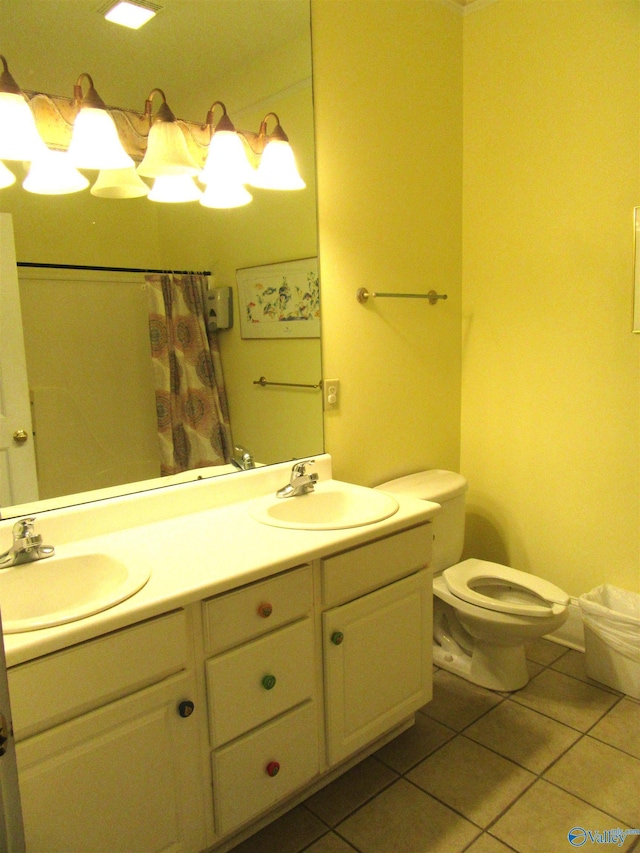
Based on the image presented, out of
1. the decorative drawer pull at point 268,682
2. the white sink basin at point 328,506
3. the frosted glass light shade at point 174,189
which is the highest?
the frosted glass light shade at point 174,189

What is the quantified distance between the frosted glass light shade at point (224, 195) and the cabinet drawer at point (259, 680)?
1.30 meters

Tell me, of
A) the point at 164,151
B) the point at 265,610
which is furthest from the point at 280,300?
the point at 265,610

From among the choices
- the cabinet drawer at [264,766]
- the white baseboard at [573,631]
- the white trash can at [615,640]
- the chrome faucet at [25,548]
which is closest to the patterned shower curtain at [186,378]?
the chrome faucet at [25,548]

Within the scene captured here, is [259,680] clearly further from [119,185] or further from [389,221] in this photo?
[389,221]

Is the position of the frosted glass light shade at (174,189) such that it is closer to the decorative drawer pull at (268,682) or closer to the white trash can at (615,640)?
the decorative drawer pull at (268,682)

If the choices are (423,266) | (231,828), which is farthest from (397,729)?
(423,266)

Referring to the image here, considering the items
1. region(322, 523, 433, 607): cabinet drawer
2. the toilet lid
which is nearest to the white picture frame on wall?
region(322, 523, 433, 607): cabinet drawer

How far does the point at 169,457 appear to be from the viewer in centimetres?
189

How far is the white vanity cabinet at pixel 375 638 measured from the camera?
167 centimetres

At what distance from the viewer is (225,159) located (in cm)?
190

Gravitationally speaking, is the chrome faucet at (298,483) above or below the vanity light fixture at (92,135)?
below

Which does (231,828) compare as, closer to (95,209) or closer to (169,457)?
(169,457)

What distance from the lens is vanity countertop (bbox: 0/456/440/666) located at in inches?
47.7

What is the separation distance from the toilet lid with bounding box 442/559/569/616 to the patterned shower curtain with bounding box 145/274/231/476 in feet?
3.27
